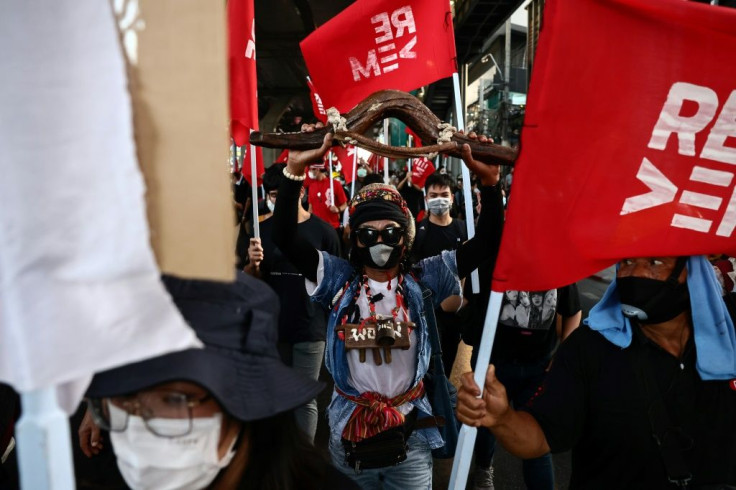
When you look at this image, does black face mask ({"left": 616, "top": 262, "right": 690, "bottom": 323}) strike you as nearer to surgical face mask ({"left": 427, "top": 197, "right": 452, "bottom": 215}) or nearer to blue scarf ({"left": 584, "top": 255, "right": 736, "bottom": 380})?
blue scarf ({"left": 584, "top": 255, "right": 736, "bottom": 380})

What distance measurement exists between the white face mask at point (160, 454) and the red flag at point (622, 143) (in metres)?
0.91

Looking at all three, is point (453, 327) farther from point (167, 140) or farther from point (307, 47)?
point (167, 140)

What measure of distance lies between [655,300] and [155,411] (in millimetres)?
1562

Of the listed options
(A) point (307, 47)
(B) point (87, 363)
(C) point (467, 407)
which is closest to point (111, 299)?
(B) point (87, 363)

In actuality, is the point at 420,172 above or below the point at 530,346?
above

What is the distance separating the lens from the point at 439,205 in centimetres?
481

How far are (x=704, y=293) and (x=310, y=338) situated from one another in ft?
8.44

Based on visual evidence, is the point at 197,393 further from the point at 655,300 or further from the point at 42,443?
the point at 655,300

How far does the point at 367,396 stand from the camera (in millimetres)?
2338

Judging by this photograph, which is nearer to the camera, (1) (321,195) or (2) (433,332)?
(2) (433,332)

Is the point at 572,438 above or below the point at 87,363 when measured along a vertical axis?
below

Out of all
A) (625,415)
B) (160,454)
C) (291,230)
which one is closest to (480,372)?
(625,415)

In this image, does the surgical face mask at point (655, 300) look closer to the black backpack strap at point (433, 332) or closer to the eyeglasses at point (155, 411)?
the black backpack strap at point (433, 332)

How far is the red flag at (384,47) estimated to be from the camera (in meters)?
3.31
